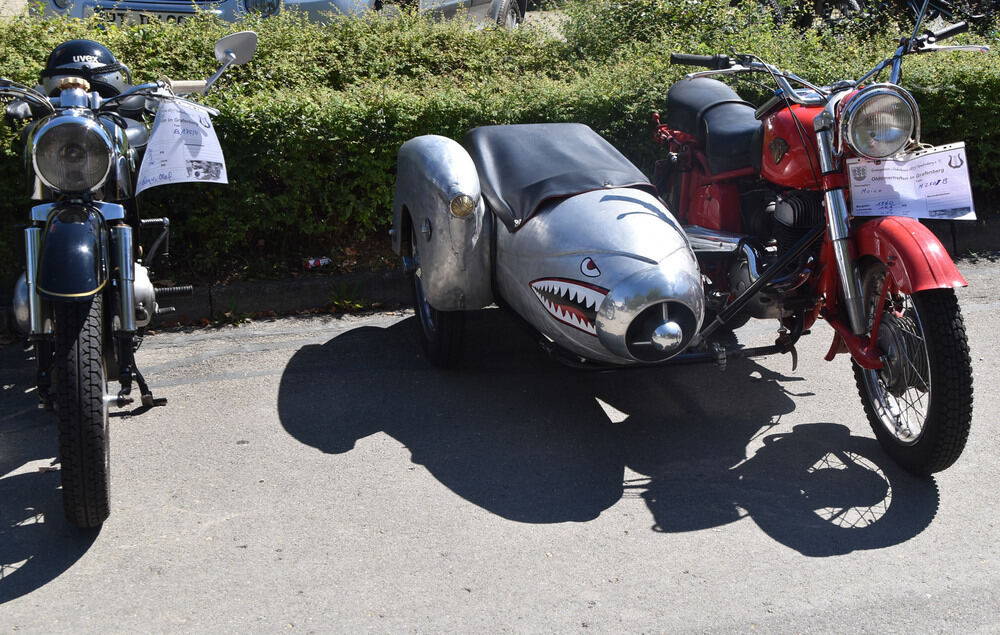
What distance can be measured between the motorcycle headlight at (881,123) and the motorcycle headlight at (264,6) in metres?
6.36

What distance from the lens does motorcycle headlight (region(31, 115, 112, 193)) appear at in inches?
136

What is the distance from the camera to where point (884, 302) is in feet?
12.6

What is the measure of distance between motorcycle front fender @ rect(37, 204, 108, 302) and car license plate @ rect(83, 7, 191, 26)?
475cm

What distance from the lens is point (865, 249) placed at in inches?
151

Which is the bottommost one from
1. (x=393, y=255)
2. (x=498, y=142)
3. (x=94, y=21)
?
(x=393, y=255)

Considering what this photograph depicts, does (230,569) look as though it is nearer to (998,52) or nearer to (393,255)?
(393,255)

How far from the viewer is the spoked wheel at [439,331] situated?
4.89m

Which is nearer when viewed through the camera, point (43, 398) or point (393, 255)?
point (43, 398)

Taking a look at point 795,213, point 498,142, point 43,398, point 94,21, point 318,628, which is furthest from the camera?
point 94,21

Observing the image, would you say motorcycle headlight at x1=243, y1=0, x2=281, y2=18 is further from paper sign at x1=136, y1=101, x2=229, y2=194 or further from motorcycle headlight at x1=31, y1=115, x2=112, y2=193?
motorcycle headlight at x1=31, y1=115, x2=112, y2=193

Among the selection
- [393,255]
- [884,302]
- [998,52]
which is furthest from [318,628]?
[998,52]

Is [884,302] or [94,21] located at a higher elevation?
[94,21]

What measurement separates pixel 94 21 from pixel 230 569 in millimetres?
5696

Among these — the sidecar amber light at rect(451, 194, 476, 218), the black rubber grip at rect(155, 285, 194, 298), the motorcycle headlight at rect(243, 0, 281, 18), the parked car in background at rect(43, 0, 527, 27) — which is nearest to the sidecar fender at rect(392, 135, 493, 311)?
the sidecar amber light at rect(451, 194, 476, 218)
